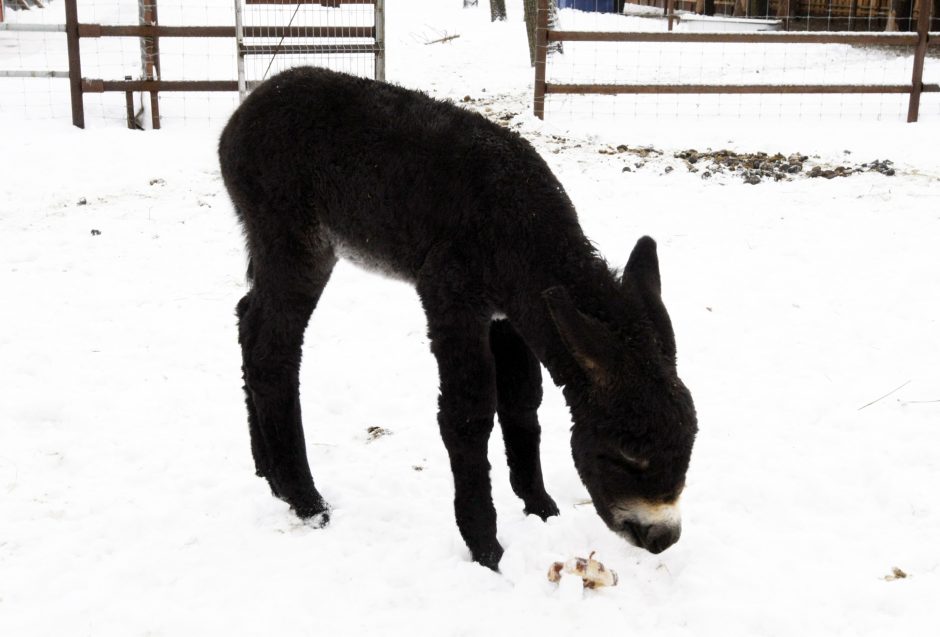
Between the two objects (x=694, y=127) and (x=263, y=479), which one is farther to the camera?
(x=694, y=127)

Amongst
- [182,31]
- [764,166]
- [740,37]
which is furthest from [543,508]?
[182,31]

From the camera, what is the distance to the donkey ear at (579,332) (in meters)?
3.18

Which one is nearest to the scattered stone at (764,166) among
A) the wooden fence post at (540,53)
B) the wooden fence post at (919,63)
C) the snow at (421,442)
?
the snow at (421,442)

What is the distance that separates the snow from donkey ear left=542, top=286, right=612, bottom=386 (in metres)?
1.01

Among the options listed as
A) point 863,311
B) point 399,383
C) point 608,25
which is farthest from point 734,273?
point 608,25

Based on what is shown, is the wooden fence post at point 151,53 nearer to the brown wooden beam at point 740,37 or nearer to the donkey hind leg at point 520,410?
the brown wooden beam at point 740,37

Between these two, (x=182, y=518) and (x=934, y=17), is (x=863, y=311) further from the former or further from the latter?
(x=934, y=17)

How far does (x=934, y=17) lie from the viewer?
1698 centimetres

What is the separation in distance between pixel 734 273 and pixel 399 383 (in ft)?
10.4

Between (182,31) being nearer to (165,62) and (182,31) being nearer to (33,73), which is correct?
(33,73)

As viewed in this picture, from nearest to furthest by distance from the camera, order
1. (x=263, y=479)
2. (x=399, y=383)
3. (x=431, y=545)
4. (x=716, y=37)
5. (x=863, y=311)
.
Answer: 1. (x=431, y=545)
2. (x=263, y=479)
3. (x=399, y=383)
4. (x=863, y=311)
5. (x=716, y=37)

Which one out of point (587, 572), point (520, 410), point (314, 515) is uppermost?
point (520, 410)

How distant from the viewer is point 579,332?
3.21m

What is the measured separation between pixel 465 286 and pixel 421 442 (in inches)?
66.0
